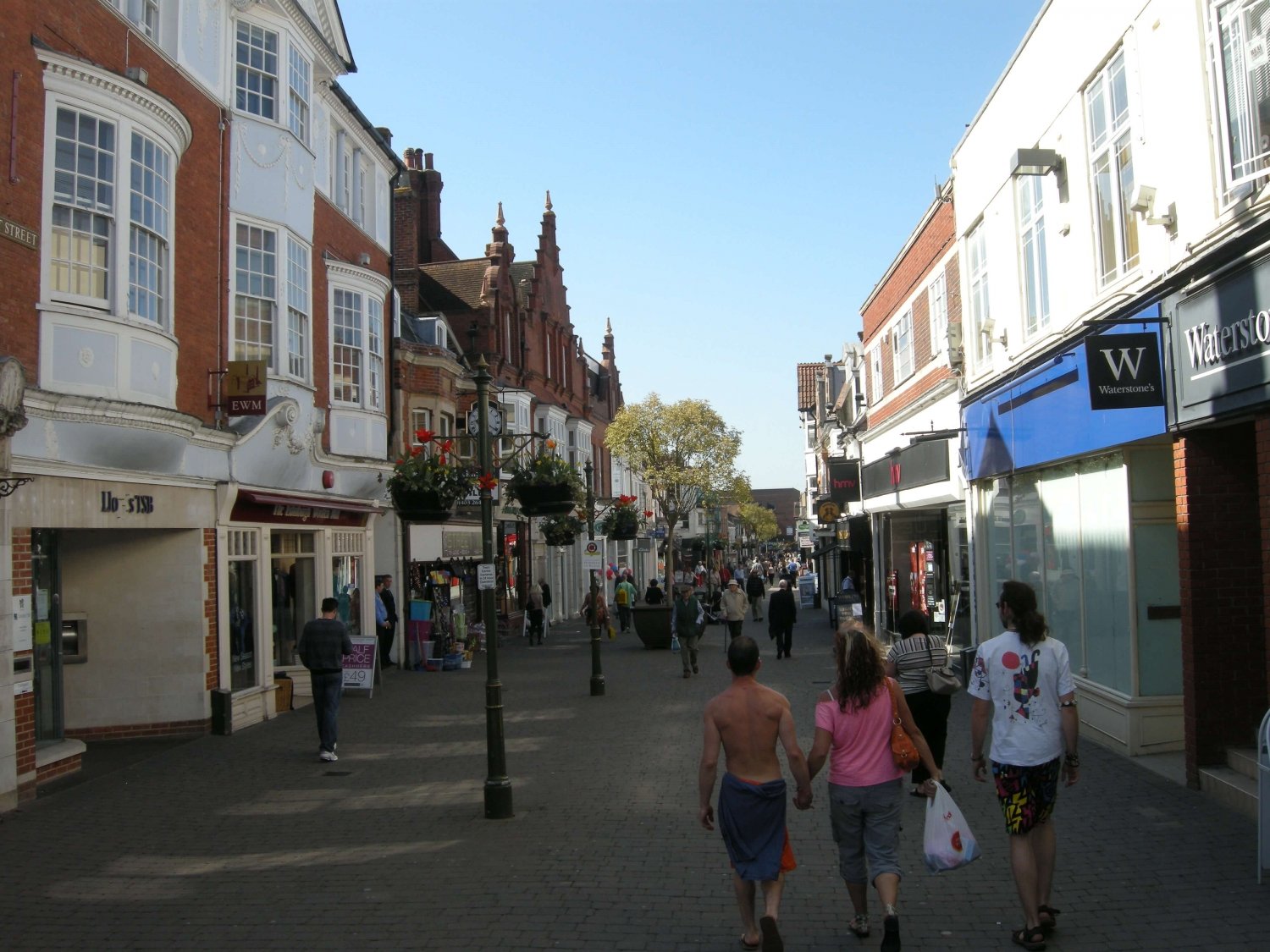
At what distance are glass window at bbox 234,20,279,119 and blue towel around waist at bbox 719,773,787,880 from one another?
13.3 m

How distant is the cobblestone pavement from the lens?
20.9ft

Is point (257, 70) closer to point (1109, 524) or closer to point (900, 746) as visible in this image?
point (1109, 524)

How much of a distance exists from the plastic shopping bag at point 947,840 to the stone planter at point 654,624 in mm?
21020

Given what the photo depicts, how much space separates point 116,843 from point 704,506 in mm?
38186

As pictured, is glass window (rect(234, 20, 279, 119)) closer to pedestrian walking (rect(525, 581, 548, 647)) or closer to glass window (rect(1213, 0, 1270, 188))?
glass window (rect(1213, 0, 1270, 188))

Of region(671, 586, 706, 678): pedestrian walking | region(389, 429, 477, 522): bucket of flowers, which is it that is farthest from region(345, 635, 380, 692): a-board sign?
region(671, 586, 706, 678): pedestrian walking

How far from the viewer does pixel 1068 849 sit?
307 inches

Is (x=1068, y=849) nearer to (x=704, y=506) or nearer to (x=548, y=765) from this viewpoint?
(x=548, y=765)

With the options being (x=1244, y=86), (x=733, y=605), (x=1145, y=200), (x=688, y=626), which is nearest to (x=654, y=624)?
(x=733, y=605)

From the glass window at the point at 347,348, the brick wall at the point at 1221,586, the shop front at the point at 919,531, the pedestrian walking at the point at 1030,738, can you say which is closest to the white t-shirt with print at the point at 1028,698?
the pedestrian walking at the point at 1030,738

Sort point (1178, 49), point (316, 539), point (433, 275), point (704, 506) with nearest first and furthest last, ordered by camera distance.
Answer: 1. point (1178, 49)
2. point (316, 539)
3. point (433, 275)
4. point (704, 506)

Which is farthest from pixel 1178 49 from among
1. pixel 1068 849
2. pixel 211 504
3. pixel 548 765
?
pixel 211 504

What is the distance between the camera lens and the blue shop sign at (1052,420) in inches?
398

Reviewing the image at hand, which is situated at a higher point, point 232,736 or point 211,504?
point 211,504
